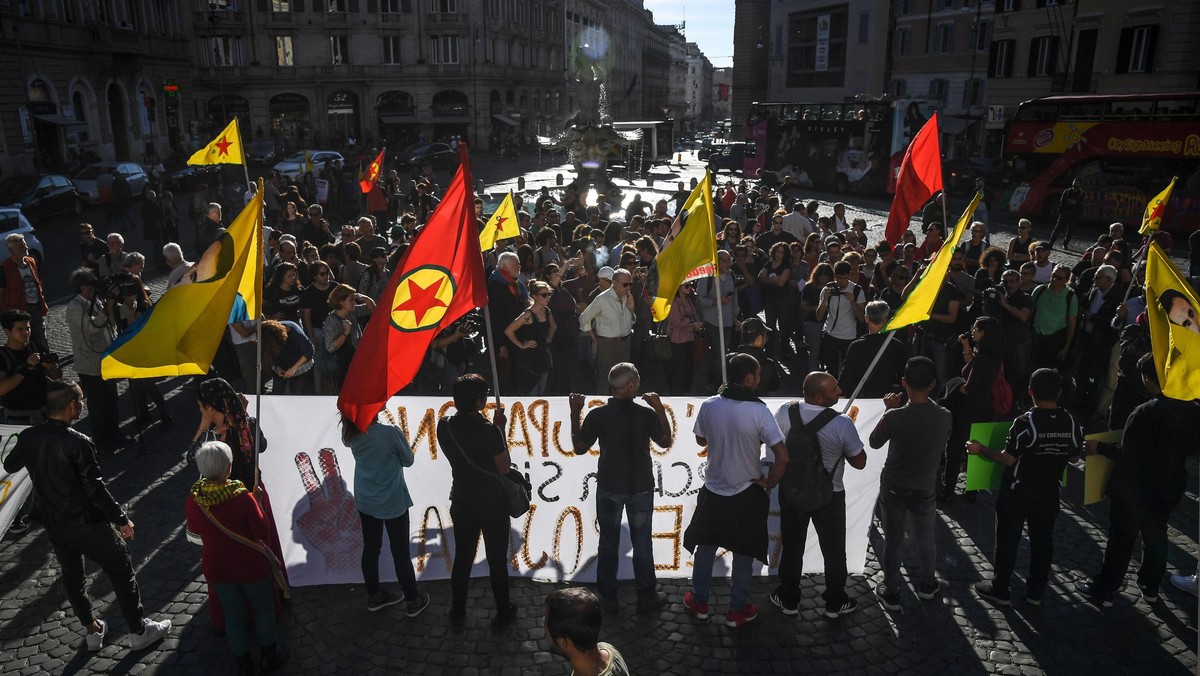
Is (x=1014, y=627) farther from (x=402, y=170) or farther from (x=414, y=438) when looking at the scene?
(x=402, y=170)

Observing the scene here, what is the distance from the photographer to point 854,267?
923 cm

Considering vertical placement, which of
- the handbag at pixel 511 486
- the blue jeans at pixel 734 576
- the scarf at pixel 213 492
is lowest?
the blue jeans at pixel 734 576

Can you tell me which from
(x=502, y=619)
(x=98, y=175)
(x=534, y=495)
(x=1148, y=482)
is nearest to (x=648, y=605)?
(x=502, y=619)

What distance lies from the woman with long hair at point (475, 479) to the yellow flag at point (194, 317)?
1432 millimetres

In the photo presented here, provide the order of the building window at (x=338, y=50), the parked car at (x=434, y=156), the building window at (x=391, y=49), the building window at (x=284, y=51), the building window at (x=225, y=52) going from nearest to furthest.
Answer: the parked car at (x=434, y=156) → the building window at (x=225, y=52) → the building window at (x=284, y=51) → the building window at (x=338, y=50) → the building window at (x=391, y=49)

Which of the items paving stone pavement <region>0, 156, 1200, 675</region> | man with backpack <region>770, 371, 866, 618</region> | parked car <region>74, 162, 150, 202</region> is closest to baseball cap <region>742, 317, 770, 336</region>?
man with backpack <region>770, 371, 866, 618</region>

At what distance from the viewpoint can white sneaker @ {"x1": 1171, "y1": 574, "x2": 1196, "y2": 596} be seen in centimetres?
567

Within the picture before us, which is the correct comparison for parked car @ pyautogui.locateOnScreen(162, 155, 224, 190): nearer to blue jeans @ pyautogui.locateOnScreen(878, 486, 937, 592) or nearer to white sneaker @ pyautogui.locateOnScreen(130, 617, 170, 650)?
white sneaker @ pyautogui.locateOnScreen(130, 617, 170, 650)

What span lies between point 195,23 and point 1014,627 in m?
66.1

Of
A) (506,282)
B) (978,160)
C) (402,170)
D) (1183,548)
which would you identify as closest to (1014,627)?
(1183,548)

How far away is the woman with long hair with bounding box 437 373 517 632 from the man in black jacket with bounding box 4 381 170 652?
1.98m

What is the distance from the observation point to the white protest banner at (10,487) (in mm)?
5672

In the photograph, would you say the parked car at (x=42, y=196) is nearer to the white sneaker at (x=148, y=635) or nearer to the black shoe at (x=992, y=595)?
the white sneaker at (x=148, y=635)

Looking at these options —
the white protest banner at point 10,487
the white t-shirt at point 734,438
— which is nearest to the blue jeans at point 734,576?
the white t-shirt at point 734,438
